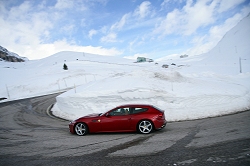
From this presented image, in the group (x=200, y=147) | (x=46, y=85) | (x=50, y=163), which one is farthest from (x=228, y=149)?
(x=46, y=85)

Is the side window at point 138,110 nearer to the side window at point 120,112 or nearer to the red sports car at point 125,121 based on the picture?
the red sports car at point 125,121

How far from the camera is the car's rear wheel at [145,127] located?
7453 millimetres

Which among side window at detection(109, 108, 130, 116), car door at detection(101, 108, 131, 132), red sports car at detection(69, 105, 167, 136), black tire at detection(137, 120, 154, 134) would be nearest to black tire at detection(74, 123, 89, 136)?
red sports car at detection(69, 105, 167, 136)

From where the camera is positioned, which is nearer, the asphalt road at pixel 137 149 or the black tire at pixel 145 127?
the asphalt road at pixel 137 149

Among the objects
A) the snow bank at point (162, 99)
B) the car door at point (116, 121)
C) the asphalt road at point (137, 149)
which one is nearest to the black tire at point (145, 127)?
→ the asphalt road at point (137, 149)

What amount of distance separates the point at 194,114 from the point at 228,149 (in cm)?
552

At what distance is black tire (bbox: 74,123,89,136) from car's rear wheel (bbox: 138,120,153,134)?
240 cm

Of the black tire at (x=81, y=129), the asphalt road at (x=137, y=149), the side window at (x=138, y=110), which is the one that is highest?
the side window at (x=138, y=110)

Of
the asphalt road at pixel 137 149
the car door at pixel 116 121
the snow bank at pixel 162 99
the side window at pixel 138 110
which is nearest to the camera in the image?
the asphalt road at pixel 137 149

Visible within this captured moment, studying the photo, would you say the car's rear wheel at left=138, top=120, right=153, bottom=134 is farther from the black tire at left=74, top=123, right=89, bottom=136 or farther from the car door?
the black tire at left=74, top=123, right=89, bottom=136

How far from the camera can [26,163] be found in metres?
5.05

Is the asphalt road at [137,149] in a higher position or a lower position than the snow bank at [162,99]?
lower

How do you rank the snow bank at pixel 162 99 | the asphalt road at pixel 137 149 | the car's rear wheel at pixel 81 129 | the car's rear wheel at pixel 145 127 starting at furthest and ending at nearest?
the snow bank at pixel 162 99
the car's rear wheel at pixel 81 129
the car's rear wheel at pixel 145 127
the asphalt road at pixel 137 149

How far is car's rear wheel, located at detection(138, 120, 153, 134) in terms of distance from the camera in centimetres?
745
